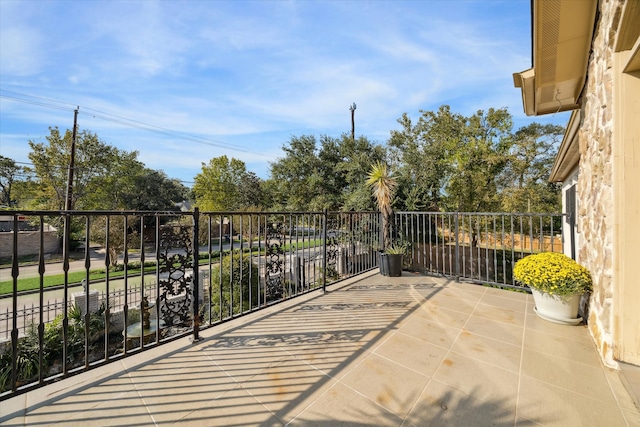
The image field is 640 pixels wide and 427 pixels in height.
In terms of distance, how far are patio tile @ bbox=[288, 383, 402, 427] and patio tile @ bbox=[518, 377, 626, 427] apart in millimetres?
762

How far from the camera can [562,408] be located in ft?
5.12

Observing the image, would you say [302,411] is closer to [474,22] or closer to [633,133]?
[633,133]

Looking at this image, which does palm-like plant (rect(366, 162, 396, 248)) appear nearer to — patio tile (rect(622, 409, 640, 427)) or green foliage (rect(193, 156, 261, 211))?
patio tile (rect(622, 409, 640, 427))

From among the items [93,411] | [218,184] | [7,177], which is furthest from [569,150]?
[7,177]

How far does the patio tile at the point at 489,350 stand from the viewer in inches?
80.8

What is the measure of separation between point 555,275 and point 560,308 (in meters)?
0.40

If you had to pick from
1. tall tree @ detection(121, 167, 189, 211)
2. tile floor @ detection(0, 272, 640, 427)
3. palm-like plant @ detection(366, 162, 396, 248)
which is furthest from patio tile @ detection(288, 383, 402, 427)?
tall tree @ detection(121, 167, 189, 211)

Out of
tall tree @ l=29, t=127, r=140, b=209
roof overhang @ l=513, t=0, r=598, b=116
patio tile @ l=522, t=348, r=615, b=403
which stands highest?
tall tree @ l=29, t=127, r=140, b=209

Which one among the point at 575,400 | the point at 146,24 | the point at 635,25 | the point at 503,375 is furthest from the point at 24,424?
the point at 146,24

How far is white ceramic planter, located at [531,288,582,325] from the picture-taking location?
267 centimetres

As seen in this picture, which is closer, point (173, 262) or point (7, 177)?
point (173, 262)

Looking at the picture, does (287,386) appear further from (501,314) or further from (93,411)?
(501,314)

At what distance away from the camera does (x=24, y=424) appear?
141 cm

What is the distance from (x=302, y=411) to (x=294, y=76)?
8.93m
